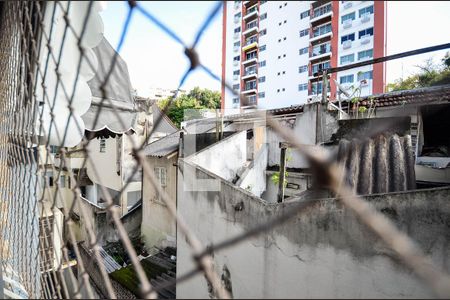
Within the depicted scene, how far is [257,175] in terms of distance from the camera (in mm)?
5941

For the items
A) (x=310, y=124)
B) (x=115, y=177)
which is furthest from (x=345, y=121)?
(x=115, y=177)

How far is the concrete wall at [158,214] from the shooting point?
25.7ft

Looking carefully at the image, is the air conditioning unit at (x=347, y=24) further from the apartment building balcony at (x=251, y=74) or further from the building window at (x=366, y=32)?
the apartment building balcony at (x=251, y=74)

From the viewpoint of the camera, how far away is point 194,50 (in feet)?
1.85

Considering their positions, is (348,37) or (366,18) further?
(348,37)

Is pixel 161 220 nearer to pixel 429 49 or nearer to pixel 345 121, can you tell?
pixel 345 121

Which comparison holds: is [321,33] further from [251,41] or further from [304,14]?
[251,41]

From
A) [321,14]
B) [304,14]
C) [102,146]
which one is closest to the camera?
[102,146]

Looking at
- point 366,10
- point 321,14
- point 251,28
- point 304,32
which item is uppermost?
point 251,28

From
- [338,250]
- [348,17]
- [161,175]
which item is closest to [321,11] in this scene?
[348,17]

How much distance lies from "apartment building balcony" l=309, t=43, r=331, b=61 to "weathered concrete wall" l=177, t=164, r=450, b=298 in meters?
21.5

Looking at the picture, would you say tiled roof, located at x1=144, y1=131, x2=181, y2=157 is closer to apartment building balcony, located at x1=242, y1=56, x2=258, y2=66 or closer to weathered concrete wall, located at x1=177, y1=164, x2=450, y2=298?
weathered concrete wall, located at x1=177, y1=164, x2=450, y2=298

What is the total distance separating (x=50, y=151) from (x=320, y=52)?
23.8m

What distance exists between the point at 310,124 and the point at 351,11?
19.8 metres
